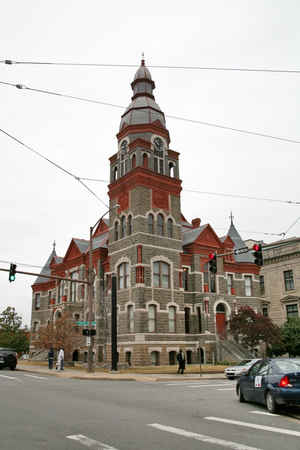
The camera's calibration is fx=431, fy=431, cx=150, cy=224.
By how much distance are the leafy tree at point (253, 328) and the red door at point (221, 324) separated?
87.1 inches

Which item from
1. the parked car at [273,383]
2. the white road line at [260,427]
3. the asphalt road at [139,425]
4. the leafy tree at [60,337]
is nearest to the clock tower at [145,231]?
the leafy tree at [60,337]

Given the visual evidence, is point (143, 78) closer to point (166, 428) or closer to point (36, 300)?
point (36, 300)

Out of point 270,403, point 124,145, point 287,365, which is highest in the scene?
point 124,145

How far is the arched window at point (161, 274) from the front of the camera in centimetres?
3645

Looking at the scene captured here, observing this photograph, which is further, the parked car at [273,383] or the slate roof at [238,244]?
the slate roof at [238,244]

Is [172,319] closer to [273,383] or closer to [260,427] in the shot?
[273,383]

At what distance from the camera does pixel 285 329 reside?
135ft

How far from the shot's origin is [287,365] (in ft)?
35.5

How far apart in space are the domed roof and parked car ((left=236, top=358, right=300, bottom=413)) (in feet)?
104

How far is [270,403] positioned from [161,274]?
26346 mm

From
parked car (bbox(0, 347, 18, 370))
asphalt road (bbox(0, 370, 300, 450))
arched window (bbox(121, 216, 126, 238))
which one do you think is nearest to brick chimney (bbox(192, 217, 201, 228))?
arched window (bbox(121, 216, 126, 238))

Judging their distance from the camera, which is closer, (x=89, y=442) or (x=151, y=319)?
(x=89, y=442)

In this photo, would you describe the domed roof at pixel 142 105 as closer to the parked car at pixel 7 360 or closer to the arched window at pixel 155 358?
the arched window at pixel 155 358

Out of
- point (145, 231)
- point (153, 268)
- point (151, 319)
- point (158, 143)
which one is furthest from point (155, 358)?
point (158, 143)
